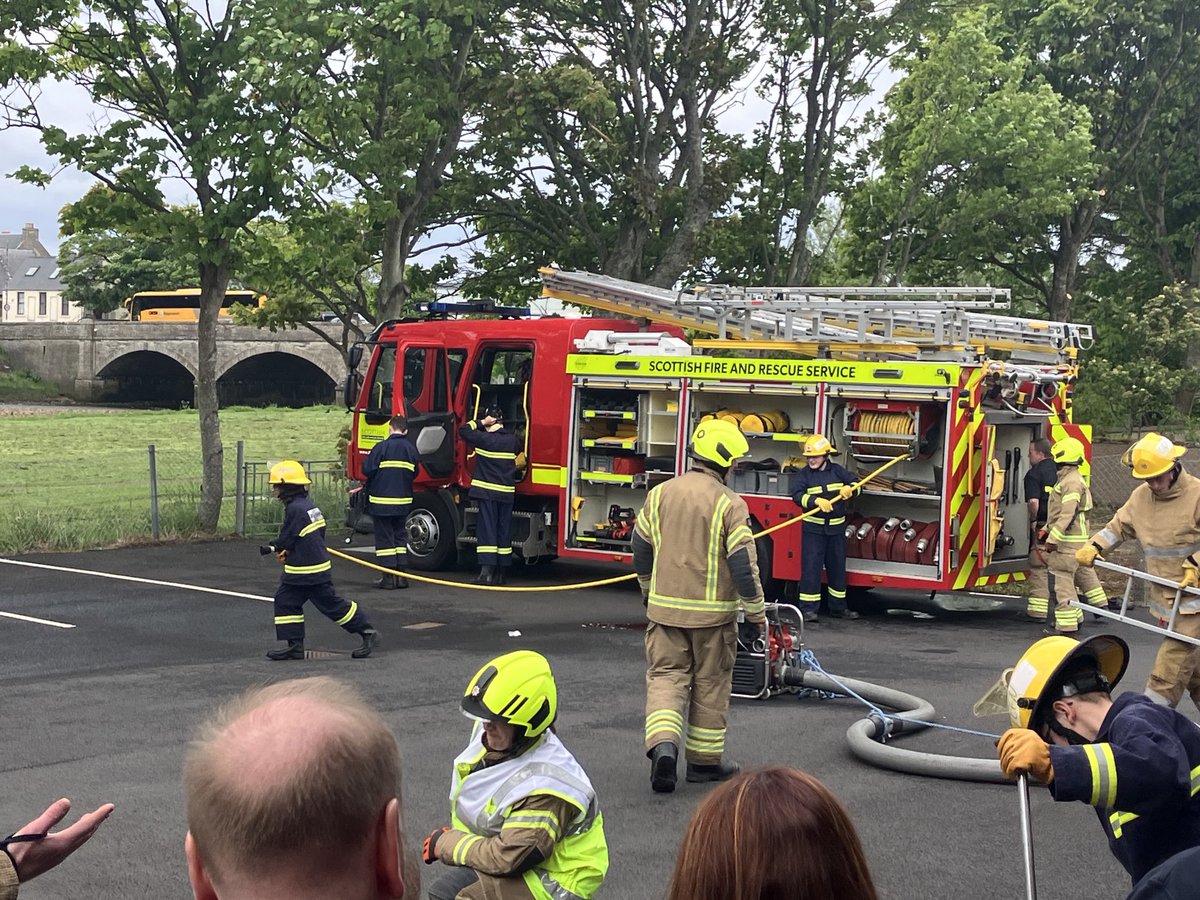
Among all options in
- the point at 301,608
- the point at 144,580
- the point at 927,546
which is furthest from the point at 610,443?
the point at 144,580

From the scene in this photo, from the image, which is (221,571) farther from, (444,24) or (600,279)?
(444,24)

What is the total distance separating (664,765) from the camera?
6.72m

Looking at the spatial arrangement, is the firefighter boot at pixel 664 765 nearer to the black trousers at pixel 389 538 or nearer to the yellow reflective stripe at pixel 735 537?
the yellow reflective stripe at pixel 735 537

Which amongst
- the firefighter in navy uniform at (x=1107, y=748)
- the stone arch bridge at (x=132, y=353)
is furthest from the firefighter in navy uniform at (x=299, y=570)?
the stone arch bridge at (x=132, y=353)

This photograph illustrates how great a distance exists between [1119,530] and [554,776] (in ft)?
17.5

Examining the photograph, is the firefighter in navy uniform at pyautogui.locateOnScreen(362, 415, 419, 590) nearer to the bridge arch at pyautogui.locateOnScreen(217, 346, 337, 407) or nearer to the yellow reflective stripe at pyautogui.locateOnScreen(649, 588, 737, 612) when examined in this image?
the yellow reflective stripe at pyautogui.locateOnScreen(649, 588, 737, 612)

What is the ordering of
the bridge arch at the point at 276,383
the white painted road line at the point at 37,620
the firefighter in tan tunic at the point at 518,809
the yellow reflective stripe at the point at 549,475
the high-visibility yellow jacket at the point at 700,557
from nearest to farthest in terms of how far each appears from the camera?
the firefighter in tan tunic at the point at 518,809
the high-visibility yellow jacket at the point at 700,557
the white painted road line at the point at 37,620
the yellow reflective stripe at the point at 549,475
the bridge arch at the point at 276,383

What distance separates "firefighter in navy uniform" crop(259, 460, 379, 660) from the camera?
9953mm

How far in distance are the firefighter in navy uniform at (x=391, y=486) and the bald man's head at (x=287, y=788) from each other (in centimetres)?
1188

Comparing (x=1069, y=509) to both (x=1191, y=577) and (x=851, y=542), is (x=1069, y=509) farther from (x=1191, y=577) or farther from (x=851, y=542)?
(x=1191, y=577)

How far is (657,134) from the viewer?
66.5 feet

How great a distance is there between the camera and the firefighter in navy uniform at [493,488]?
45.9 feet

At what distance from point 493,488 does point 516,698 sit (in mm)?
10032

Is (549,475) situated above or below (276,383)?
below
